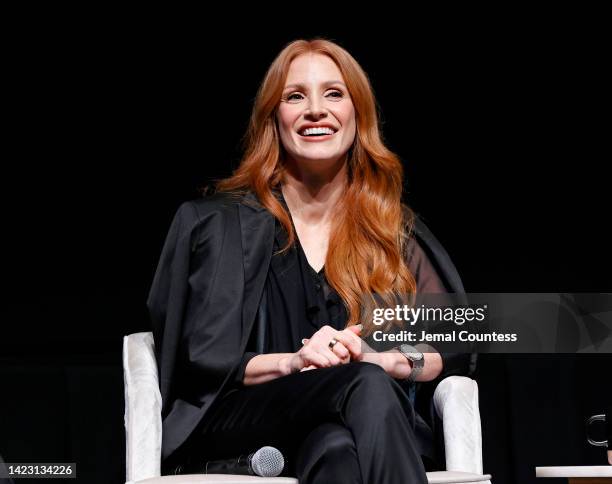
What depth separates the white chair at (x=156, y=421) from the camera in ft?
6.94

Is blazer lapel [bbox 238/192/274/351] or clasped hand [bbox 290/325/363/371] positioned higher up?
blazer lapel [bbox 238/192/274/351]

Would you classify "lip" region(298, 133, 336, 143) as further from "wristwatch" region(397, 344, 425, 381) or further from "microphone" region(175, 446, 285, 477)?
"microphone" region(175, 446, 285, 477)

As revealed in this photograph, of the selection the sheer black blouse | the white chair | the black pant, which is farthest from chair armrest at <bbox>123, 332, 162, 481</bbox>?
the sheer black blouse

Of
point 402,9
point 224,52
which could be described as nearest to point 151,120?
point 224,52

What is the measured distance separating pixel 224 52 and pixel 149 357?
1283mm

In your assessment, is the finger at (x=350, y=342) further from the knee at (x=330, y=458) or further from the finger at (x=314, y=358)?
the knee at (x=330, y=458)

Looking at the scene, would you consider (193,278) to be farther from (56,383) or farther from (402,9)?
(402,9)

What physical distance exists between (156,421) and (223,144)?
51.5 inches

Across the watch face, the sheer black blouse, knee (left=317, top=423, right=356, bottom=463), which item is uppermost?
the sheer black blouse

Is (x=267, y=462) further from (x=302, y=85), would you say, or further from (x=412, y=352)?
(x=302, y=85)

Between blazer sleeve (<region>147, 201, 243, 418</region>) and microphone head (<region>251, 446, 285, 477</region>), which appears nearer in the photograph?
microphone head (<region>251, 446, 285, 477</region>)

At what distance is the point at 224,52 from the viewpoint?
10.8ft

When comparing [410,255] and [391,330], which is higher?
[410,255]

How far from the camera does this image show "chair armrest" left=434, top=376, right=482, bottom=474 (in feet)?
7.09
